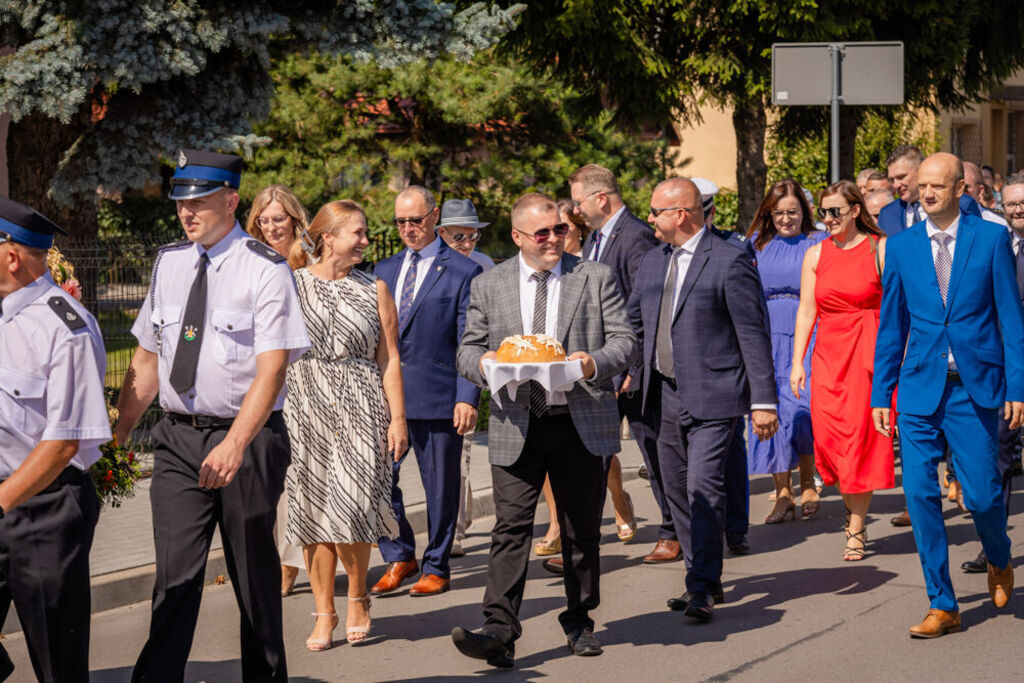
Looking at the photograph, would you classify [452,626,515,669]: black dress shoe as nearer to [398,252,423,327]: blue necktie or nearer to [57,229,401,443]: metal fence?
[398,252,423,327]: blue necktie

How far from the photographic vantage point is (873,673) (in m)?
5.80

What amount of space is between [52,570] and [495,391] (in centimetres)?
205

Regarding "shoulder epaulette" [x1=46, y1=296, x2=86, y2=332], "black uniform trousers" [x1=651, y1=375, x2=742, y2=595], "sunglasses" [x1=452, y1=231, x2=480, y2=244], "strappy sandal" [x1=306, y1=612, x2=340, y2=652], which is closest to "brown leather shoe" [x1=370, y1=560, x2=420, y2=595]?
"strappy sandal" [x1=306, y1=612, x2=340, y2=652]

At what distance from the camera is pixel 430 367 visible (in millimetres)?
7742

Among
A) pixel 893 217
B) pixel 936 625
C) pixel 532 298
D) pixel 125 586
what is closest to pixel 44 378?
pixel 532 298

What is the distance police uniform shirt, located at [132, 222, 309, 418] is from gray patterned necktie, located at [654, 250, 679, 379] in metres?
2.71

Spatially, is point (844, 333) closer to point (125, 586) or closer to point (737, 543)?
point (737, 543)

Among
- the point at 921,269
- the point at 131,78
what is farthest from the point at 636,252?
the point at 131,78

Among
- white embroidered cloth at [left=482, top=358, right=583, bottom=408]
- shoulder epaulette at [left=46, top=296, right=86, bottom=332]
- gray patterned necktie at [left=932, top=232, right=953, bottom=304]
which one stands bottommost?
white embroidered cloth at [left=482, top=358, right=583, bottom=408]

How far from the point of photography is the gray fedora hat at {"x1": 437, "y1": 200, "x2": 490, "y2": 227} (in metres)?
8.89

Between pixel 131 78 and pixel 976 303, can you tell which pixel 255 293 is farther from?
pixel 131 78

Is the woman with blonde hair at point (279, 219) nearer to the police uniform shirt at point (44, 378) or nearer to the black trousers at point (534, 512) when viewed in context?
the black trousers at point (534, 512)

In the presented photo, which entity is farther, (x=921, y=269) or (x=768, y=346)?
(x=768, y=346)

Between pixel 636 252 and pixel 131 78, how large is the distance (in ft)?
17.8
